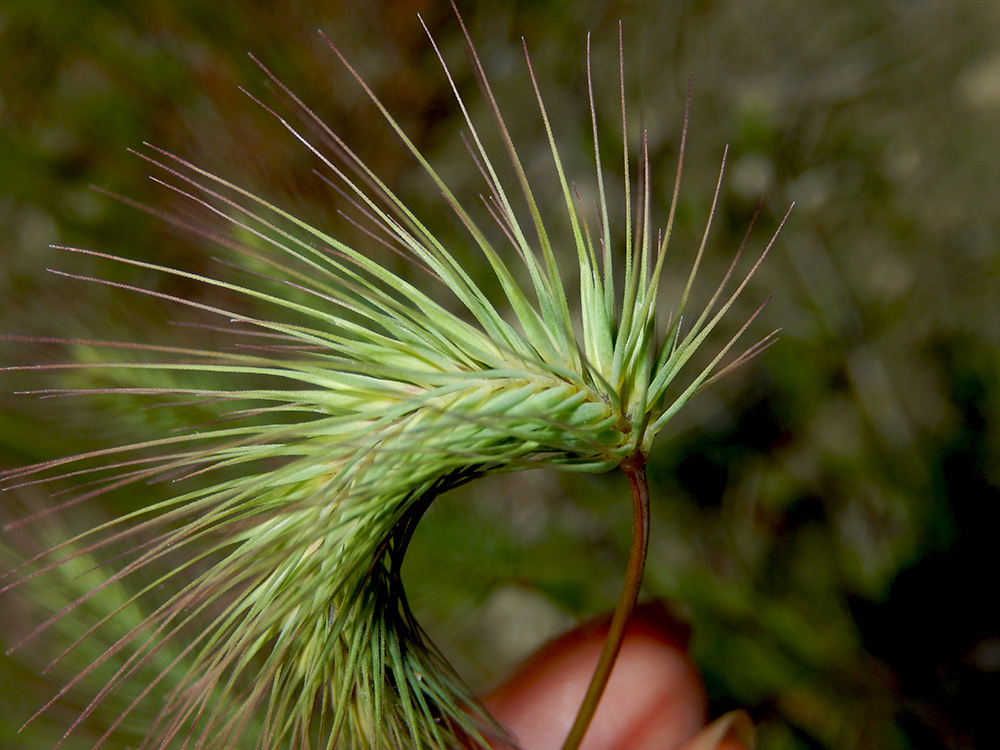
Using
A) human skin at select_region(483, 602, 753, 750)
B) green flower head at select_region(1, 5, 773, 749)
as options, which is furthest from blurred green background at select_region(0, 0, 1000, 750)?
green flower head at select_region(1, 5, 773, 749)

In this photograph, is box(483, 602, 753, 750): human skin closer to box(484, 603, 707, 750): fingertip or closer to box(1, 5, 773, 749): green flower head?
box(484, 603, 707, 750): fingertip

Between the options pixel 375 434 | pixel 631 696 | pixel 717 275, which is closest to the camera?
pixel 375 434

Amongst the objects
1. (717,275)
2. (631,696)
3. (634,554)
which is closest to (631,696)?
(631,696)

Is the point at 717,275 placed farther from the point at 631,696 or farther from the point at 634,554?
the point at 634,554

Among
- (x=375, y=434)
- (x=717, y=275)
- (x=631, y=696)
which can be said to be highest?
(x=375, y=434)

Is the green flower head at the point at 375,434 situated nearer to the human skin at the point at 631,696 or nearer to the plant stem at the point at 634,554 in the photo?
the plant stem at the point at 634,554

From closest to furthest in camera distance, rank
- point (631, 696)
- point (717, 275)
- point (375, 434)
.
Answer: point (375, 434) < point (631, 696) < point (717, 275)

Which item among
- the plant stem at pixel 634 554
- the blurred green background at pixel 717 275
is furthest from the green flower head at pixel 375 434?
the blurred green background at pixel 717 275
